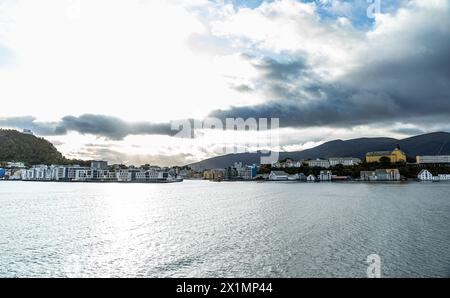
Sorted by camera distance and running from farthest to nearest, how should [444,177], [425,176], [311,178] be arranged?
[311,178], [444,177], [425,176]

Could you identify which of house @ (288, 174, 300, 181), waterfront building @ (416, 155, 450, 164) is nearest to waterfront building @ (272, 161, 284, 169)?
house @ (288, 174, 300, 181)

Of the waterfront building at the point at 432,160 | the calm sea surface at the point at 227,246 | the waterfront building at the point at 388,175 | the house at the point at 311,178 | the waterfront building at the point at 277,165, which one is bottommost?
the calm sea surface at the point at 227,246

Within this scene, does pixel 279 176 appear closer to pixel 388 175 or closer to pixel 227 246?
pixel 388 175

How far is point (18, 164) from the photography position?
17162 cm

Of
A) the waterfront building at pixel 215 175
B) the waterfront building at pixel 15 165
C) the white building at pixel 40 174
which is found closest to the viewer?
the white building at pixel 40 174

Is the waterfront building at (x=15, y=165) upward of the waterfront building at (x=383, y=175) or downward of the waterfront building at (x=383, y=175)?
upward

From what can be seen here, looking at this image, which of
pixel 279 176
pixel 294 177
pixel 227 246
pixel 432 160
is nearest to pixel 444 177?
pixel 432 160

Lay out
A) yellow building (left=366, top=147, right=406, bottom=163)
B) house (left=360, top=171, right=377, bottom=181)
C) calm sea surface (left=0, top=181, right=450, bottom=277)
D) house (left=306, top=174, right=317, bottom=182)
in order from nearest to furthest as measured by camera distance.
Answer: calm sea surface (left=0, top=181, right=450, bottom=277)
house (left=360, top=171, right=377, bottom=181)
house (left=306, top=174, right=317, bottom=182)
yellow building (left=366, top=147, right=406, bottom=163)

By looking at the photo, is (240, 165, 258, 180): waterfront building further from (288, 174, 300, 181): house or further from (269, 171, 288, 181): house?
(288, 174, 300, 181): house

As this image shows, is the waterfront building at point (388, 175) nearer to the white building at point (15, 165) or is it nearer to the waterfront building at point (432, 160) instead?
the waterfront building at point (432, 160)

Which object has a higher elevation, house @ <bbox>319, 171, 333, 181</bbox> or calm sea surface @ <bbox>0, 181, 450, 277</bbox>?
house @ <bbox>319, 171, 333, 181</bbox>

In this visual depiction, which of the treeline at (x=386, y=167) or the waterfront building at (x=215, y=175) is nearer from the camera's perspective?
the treeline at (x=386, y=167)

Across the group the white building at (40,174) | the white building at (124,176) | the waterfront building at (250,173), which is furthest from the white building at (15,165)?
the waterfront building at (250,173)

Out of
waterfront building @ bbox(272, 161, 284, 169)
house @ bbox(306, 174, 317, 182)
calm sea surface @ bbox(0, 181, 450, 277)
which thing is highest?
waterfront building @ bbox(272, 161, 284, 169)
